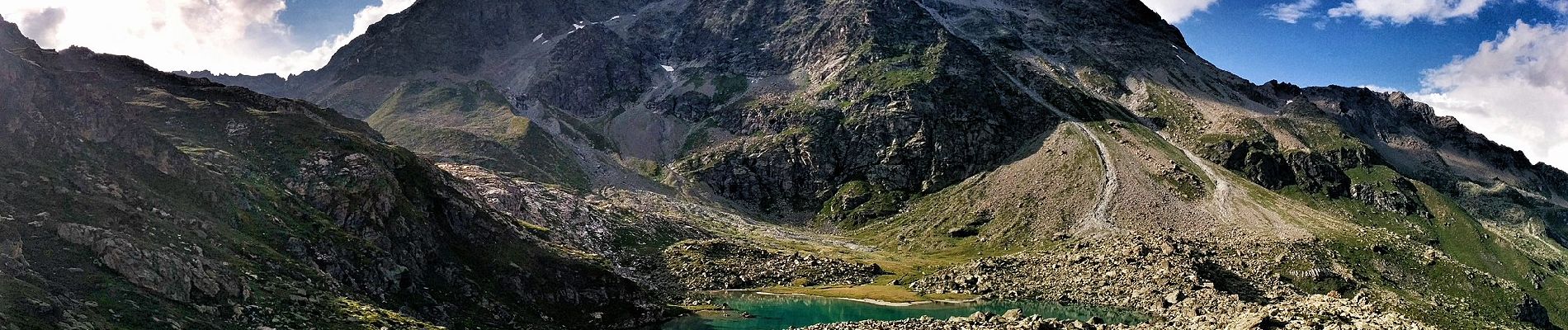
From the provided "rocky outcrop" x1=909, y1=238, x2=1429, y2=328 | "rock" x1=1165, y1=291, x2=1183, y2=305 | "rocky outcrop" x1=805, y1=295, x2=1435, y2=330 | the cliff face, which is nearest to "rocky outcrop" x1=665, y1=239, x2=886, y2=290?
"rocky outcrop" x1=909, y1=238, x2=1429, y2=328

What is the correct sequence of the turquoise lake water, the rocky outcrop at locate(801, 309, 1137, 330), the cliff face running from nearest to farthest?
1. the cliff face
2. the rocky outcrop at locate(801, 309, 1137, 330)
3. the turquoise lake water

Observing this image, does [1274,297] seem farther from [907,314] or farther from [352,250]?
[352,250]

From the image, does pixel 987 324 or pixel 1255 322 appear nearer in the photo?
pixel 1255 322

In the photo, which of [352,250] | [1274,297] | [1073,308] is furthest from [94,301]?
[1274,297]

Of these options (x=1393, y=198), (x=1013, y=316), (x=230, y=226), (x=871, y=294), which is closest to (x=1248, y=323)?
(x=1013, y=316)

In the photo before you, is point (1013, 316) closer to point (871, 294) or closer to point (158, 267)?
point (158, 267)

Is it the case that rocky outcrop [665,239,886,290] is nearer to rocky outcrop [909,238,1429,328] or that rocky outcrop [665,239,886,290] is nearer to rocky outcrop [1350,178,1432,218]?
rocky outcrop [909,238,1429,328]

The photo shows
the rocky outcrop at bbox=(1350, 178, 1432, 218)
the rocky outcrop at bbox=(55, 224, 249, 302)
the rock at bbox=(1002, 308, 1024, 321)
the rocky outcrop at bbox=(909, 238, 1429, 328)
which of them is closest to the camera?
the rocky outcrop at bbox=(55, 224, 249, 302)

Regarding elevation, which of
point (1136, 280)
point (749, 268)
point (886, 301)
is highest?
point (1136, 280)
